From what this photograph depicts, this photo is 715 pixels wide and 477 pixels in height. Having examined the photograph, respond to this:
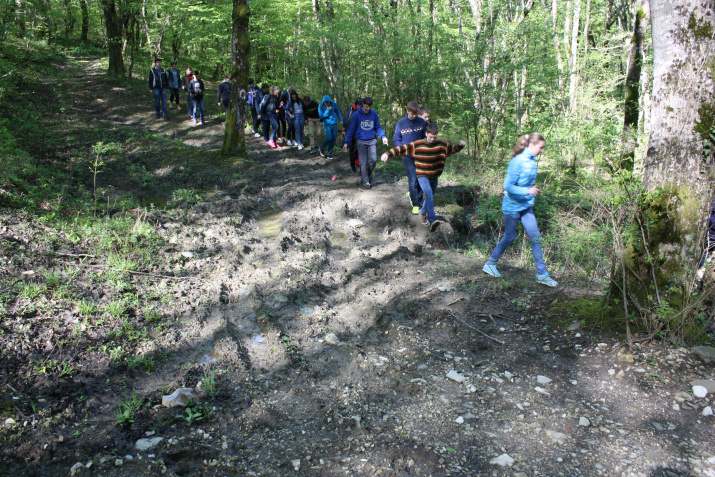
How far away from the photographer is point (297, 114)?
13.8m

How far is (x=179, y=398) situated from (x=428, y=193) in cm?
547

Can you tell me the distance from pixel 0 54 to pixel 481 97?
13.8 m

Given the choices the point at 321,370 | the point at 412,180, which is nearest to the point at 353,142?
the point at 412,180

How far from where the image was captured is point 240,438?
348 centimetres

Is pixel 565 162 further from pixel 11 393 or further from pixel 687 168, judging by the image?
pixel 11 393

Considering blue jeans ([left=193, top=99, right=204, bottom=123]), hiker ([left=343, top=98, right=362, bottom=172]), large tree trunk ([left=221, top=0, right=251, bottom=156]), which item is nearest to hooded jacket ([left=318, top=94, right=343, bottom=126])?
hiker ([left=343, top=98, right=362, bottom=172])

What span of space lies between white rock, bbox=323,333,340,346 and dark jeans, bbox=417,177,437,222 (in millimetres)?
3735

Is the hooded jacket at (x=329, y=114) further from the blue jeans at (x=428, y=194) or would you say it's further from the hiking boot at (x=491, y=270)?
the hiking boot at (x=491, y=270)

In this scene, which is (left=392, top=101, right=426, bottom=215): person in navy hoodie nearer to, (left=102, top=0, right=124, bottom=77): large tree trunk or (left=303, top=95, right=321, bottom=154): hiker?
(left=303, top=95, right=321, bottom=154): hiker

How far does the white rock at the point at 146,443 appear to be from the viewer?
10.7ft

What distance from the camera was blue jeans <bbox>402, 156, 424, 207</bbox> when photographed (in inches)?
322

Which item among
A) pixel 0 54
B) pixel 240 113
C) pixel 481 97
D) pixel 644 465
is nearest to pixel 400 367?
pixel 644 465

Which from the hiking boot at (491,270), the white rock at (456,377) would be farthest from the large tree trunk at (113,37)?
the white rock at (456,377)

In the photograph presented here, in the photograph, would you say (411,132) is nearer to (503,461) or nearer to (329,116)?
(329,116)
